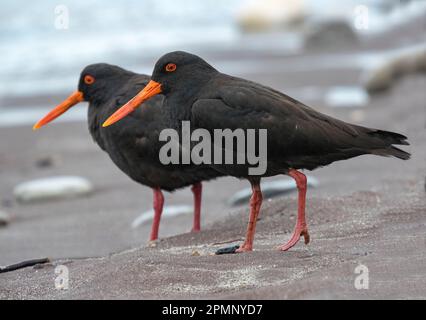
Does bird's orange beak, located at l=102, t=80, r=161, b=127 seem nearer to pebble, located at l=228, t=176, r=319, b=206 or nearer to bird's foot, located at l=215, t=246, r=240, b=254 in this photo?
bird's foot, located at l=215, t=246, r=240, b=254

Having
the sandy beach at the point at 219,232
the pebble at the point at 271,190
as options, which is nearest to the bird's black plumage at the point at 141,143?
the sandy beach at the point at 219,232

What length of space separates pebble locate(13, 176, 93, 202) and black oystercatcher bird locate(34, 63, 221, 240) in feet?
5.39

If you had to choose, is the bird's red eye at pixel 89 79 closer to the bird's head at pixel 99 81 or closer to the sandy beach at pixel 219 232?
the bird's head at pixel 99 81

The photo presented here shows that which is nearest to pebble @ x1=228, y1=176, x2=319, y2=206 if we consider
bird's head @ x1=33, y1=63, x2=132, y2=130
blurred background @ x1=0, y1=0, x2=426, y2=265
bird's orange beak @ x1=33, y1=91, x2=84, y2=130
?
blurred background @ x1=0, y1=0, x2=426, y2=265

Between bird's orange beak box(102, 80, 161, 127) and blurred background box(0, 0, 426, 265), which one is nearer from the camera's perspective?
bird's orange beak box(102, 80, 161, 127)

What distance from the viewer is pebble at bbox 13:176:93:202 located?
837cm

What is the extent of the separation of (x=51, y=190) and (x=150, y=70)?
6.77 m

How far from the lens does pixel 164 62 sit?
18.2 feet

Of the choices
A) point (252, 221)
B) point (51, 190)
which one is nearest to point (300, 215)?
point (252, 221)

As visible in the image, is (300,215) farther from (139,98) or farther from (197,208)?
(197,208)

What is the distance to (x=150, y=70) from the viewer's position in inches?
585

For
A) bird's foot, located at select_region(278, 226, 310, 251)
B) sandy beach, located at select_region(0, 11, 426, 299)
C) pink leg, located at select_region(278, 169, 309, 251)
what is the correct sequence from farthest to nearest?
pink leg, located at select_region(278, 169, 309, 251), bird's foot, located at select_region(278, 226, 310, 251), sandy beach, located at select_region(0, 11, 426, 299)

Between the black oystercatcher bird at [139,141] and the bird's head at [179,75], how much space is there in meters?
0.72
